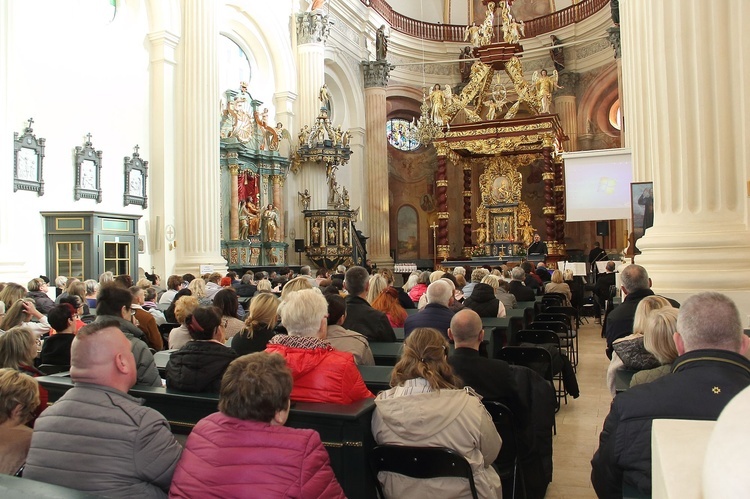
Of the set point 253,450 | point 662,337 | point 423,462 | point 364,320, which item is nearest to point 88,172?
point 364,320

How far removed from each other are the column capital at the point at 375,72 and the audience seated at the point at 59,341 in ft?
64.1

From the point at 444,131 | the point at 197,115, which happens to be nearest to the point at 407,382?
the point at 197,115

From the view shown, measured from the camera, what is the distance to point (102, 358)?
237cm

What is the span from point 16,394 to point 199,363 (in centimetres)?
100

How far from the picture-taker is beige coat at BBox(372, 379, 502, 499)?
110 inches

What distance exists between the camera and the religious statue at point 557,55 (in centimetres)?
2347

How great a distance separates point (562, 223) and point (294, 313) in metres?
17.6

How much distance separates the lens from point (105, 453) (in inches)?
86.4

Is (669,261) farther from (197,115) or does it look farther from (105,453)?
(197,115)

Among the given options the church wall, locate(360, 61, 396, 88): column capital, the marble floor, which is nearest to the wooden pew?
the marble floor

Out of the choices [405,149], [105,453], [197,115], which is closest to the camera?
[105,453]

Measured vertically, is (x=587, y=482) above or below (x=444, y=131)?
below

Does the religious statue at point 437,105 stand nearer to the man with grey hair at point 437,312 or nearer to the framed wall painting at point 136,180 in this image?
the framed wall painting at point 136,180

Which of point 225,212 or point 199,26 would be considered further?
point 225,212
